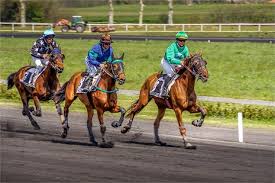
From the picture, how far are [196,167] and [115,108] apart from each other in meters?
3.96

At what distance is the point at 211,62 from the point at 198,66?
2498 centimetres

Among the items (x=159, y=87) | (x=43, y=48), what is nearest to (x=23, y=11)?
(x=43, y=48)

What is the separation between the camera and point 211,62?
43906 mm

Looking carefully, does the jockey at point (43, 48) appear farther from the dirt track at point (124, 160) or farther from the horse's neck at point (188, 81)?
the horse's neck at point (188, 81)

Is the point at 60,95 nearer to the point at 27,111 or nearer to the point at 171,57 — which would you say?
the point at 27,111

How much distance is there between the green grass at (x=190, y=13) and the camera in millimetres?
69938

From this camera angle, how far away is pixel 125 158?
17469 millimetres

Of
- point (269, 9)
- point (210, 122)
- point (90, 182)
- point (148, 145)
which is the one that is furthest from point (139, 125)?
point (269, 9)

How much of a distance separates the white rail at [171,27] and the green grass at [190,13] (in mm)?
2040

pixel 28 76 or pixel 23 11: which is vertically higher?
pixel 28 76

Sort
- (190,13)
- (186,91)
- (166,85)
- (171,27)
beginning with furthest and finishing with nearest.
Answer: (190,13)
(171,27)
(166,85)
(186,91)

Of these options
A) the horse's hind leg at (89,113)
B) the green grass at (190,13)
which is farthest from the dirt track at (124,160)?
the green grass at (190,13)

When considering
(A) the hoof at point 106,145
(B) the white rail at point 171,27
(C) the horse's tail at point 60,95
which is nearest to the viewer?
(A) the hoof at point 106,145

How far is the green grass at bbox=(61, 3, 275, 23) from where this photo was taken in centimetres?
6994
